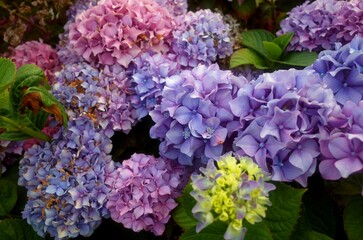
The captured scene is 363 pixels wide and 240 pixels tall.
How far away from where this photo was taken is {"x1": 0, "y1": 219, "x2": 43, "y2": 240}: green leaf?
44.9 inches

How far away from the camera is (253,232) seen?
2.75ft

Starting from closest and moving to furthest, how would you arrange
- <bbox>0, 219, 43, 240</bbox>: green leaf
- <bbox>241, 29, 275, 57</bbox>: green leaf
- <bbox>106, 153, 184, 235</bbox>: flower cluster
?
<bbox>106, 153, 184, 235</bbox>: flower cluster, <bbox>0, 219, 43, 240</bbox>: green leaf, <bbox>241, 29, 275, 57</bbox>: green leaf

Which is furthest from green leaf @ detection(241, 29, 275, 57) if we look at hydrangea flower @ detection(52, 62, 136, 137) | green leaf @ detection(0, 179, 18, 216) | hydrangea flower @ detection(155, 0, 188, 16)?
green leaf @ detection(0, 179, 18, 216)

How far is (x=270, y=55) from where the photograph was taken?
129cm

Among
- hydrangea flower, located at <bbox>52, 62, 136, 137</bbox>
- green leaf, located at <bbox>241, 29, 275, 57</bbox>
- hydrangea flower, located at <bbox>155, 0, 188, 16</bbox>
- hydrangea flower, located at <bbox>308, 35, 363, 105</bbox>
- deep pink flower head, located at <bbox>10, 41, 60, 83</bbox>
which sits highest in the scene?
hydrangea flower, located at <bbox>308, 35, 363, 105</bbox>

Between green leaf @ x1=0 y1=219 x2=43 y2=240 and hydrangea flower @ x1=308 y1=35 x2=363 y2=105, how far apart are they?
700 mm

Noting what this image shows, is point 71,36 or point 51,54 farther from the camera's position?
point 51,54

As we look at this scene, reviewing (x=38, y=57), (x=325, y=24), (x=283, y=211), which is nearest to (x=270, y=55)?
(x=325, y=24)

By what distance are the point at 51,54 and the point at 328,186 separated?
32.7 inches

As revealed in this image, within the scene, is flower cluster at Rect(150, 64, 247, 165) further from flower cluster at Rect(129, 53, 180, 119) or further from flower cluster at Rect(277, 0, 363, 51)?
flower cluster at Rect(277, 0, 363, 51)

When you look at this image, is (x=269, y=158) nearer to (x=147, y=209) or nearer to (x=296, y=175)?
(x=296, y=175)

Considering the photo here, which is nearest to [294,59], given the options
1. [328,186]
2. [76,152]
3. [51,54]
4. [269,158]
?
[328,186]

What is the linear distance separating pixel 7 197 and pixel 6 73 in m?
0.33

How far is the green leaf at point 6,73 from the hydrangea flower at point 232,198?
1.57 ft
